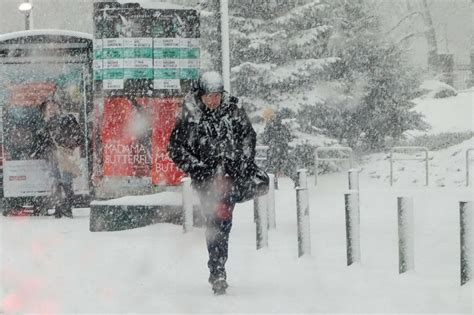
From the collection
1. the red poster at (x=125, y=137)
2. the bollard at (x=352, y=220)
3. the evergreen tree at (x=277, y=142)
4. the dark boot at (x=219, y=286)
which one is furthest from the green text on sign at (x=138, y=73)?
the evergreen tree at (x=277, y=142)

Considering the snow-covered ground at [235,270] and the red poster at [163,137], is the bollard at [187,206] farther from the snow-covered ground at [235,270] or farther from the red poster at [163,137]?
the red poster at [163,137]

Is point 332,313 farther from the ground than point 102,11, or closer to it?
closer to it

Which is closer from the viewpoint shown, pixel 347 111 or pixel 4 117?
pixel 4 117

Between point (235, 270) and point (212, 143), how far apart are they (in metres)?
2.10

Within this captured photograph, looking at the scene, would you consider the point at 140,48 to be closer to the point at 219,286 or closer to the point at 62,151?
the point at 62,151

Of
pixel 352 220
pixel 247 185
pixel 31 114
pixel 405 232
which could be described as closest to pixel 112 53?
pixel 31 114

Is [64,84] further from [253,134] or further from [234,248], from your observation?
[253,134]

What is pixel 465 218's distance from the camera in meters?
8.45

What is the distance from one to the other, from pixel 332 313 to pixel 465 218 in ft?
4.80

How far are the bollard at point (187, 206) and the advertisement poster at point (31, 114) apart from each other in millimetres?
4441

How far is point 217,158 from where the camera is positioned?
8.55 m

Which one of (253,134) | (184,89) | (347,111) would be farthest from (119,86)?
(347,111)

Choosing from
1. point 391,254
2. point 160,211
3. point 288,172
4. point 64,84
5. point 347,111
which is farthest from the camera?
point 347,111

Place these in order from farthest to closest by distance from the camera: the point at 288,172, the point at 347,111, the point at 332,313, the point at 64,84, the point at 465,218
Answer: the point at 347,111 → the point at 288,172 → the point at 64,84 → the point at 465,218 → the point at 332,313
